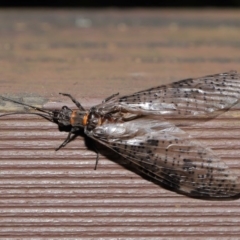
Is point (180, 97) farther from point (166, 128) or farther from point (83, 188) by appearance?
point (83, 188)

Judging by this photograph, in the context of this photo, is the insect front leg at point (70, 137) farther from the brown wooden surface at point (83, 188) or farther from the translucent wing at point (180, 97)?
the translucent wing at point (180, 97)

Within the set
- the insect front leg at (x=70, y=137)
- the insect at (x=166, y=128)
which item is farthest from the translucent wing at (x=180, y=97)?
the insect front leg at (x=70, y=137)

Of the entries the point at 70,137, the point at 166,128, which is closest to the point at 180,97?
the point at 166,128

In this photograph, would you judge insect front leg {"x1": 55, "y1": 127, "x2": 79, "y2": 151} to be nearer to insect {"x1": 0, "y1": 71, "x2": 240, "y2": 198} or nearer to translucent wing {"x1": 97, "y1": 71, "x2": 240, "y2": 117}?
insect {"x1": 0, "y1": 71, "x2": 240, "y2": 198}

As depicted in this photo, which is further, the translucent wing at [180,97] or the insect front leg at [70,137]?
the translucent wing at [180,97]

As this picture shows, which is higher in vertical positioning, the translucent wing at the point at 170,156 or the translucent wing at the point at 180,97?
the translucent wing at the point at 180,97

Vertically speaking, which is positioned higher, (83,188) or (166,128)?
(166,128)

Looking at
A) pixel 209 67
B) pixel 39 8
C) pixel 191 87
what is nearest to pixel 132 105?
pixel 191 87

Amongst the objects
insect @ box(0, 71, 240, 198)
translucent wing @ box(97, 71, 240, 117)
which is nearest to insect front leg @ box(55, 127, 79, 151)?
insect @ box(0, 71, 240, 198)
